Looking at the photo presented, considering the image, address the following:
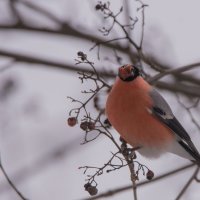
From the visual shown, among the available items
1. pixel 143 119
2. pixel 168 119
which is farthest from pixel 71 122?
pixel 168 119

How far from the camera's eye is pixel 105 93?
5.24m

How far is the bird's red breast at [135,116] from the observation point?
4871mm

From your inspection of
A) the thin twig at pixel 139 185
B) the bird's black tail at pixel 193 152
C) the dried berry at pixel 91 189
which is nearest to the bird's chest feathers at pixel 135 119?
the bird's black tail at pixel 193 152

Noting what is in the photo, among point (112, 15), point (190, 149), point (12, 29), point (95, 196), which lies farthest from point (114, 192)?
point (12, 29)

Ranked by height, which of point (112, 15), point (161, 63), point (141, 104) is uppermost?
point (112, 15)

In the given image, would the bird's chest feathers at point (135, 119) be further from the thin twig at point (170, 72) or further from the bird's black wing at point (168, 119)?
the thin twig at point (170, 72)

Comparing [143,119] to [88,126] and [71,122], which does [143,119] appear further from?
[88,126]

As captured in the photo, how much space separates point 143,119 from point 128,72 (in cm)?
35

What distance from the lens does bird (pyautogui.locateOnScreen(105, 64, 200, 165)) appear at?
192 inches

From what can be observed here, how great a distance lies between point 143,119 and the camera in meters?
5.00

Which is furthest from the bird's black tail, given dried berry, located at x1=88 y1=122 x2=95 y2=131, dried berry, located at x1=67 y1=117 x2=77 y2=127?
dried berry, located at x1=88 y1=122 x2=95 y2=131

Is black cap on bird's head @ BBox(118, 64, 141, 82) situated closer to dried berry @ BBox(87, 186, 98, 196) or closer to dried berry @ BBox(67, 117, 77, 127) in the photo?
dried berry @ BBox(67, 117, 77, 127)

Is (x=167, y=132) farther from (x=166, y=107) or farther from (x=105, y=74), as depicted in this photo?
(x=105, y=74)

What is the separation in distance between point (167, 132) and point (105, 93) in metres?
0.52
